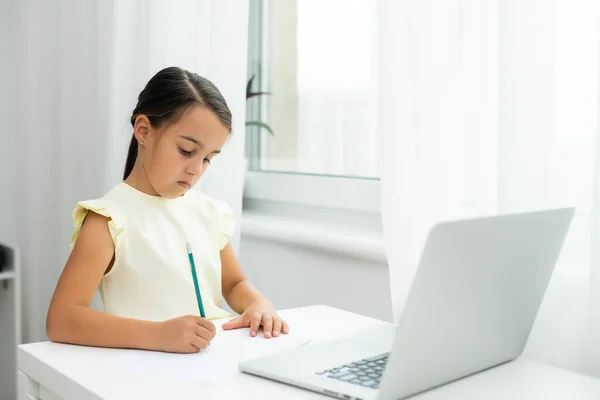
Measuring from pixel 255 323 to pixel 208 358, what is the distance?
0.14 meters

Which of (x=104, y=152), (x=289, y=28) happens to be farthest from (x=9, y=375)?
(x=289, y=28)

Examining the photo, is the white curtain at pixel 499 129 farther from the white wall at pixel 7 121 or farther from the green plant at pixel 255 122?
the white wall at pixel 7 121

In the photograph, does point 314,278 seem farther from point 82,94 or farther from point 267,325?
point 82,94

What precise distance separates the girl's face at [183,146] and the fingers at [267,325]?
0.26 meters

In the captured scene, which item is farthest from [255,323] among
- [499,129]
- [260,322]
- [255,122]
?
[255,122]

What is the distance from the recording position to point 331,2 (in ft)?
5.65

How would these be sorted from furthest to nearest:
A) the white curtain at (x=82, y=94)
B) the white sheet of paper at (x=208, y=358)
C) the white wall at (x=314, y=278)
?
the white curtain at (x=82, y=94)
the white wall at (x=314, y=278)
the white sheet of paper at (x=208, y=358)

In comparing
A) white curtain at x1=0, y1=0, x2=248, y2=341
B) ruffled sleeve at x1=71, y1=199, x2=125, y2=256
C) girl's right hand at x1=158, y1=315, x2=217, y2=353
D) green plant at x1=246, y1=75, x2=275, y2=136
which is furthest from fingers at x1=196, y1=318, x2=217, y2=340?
green plant at x1=246, y1=75, x2=275, y2=136

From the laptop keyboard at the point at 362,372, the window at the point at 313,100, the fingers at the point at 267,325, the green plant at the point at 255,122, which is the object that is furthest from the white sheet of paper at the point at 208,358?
the green plant at the point at 255,122

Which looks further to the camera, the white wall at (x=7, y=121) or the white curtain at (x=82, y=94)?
the white wall at (x=7, y=121)

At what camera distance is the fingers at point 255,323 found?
39.5 inches

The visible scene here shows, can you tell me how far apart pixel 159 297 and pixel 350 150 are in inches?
26.6

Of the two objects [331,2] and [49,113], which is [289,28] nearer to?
[331,2]

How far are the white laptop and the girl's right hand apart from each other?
3.6 inches
